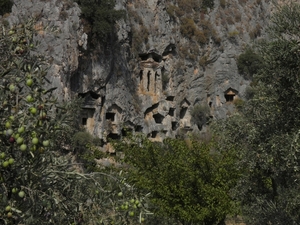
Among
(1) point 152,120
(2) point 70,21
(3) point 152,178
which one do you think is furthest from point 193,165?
(1) point 152,120

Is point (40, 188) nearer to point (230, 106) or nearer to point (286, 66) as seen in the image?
point (286, 66)

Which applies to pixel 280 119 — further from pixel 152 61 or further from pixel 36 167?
pixel 152 61

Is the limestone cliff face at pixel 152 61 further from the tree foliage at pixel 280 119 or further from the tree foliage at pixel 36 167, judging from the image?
the tree foliage at pixel 36 167

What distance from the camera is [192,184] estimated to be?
1390 cm

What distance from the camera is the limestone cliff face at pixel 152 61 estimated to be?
28.7 meters

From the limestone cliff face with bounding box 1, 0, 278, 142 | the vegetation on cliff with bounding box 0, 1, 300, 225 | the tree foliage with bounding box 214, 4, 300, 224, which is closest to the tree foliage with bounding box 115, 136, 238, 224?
the vegetation on cliff with bounding box 0, 1, 300, 225

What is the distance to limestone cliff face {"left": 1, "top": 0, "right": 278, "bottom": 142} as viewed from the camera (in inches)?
1129

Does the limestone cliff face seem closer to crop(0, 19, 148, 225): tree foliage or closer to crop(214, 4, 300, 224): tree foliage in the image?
crop(214, 4, 300, 224): tree foliage

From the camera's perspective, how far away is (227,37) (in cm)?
4316

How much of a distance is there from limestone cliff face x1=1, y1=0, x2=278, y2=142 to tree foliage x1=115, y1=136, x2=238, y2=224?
13970 millimetres

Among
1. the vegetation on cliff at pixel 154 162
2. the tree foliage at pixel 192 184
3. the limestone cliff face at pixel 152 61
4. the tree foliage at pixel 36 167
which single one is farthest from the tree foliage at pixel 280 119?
the limestone cliff face at pixel 152 61

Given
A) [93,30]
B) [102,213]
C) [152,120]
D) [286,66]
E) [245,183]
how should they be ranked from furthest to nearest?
[152,120] < [93,30] < [245,183] < [286,66] < [102,213]

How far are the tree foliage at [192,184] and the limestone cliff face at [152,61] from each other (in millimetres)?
13970

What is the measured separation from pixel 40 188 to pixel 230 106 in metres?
38.3
